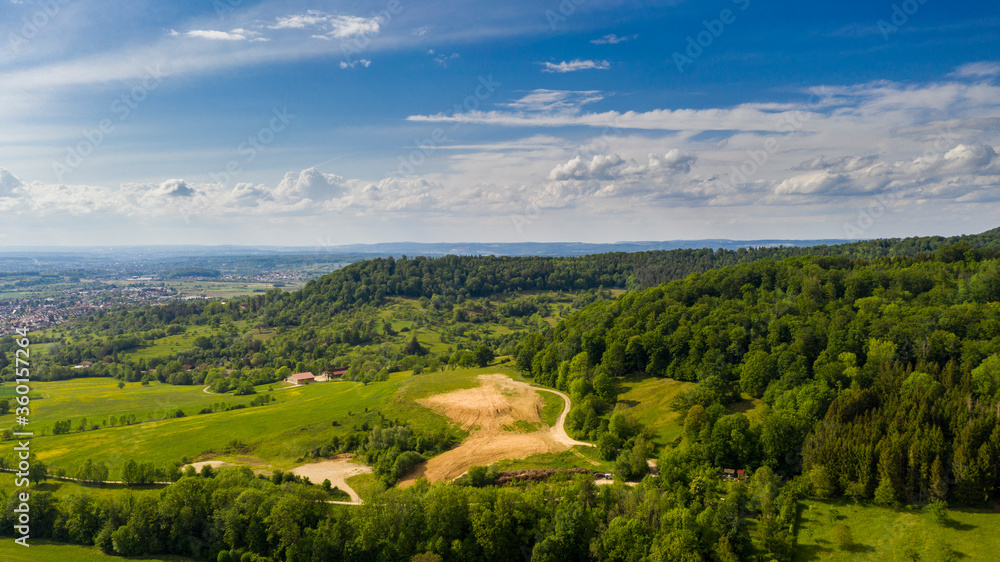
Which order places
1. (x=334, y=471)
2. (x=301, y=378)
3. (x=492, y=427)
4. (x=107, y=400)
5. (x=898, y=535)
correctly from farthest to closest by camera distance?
(x=301, y=378)
(x=107, y=400)
(x=492, y=427)
(x=334, y=471)
(x=898, y=535)

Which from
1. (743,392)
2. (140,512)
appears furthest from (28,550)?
(743,392)

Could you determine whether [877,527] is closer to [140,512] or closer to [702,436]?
[702,436]

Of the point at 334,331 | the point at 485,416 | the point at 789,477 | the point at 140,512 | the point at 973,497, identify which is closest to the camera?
the point at 973,497

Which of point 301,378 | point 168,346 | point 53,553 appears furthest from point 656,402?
point 168,346

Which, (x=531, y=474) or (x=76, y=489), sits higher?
(x=531, y=474)

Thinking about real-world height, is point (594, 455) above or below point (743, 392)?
below

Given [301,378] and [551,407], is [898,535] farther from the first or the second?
[301,378]

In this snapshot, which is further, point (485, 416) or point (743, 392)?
point (485, 416)
